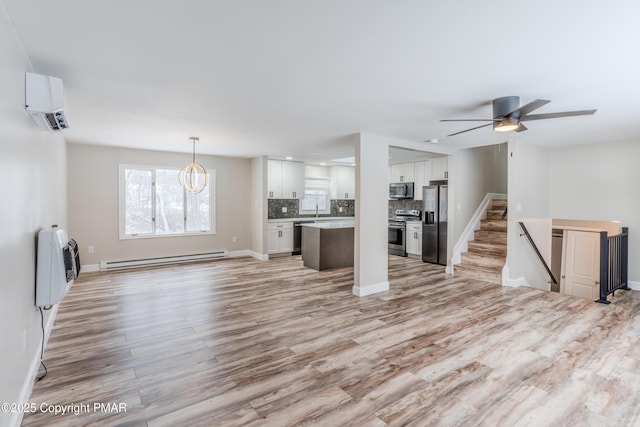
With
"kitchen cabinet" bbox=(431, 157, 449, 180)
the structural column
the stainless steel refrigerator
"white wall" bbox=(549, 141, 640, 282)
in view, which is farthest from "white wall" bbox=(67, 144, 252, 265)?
"white wall" bbox=(549, 141, 640, 282)

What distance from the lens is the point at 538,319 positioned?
3.68 m

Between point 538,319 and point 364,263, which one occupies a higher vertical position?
point 364,263

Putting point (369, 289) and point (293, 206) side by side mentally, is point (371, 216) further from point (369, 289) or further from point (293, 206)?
point (293, 206)

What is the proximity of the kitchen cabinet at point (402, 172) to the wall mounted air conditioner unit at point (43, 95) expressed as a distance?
656cm

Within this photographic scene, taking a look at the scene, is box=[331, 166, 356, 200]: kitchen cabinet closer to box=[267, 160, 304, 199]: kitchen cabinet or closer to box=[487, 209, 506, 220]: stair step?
box=[267, 160, 304, 199]: kitchen cabinet

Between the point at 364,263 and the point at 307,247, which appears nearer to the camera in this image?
the point at 364,263

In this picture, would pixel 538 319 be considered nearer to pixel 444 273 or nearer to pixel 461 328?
pixel 461 328


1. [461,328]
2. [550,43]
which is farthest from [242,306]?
[550,43]

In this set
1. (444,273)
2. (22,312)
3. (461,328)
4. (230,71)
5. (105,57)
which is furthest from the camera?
(444,273)

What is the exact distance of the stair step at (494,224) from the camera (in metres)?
6.17

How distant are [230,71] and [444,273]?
203 inches

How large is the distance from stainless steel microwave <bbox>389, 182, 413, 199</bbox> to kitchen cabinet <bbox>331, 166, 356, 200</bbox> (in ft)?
4.80

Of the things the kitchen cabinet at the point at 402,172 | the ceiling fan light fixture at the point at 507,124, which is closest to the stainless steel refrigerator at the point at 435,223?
the kitchen cabinet at the point at 402,172

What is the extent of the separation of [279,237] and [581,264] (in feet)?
19.1
